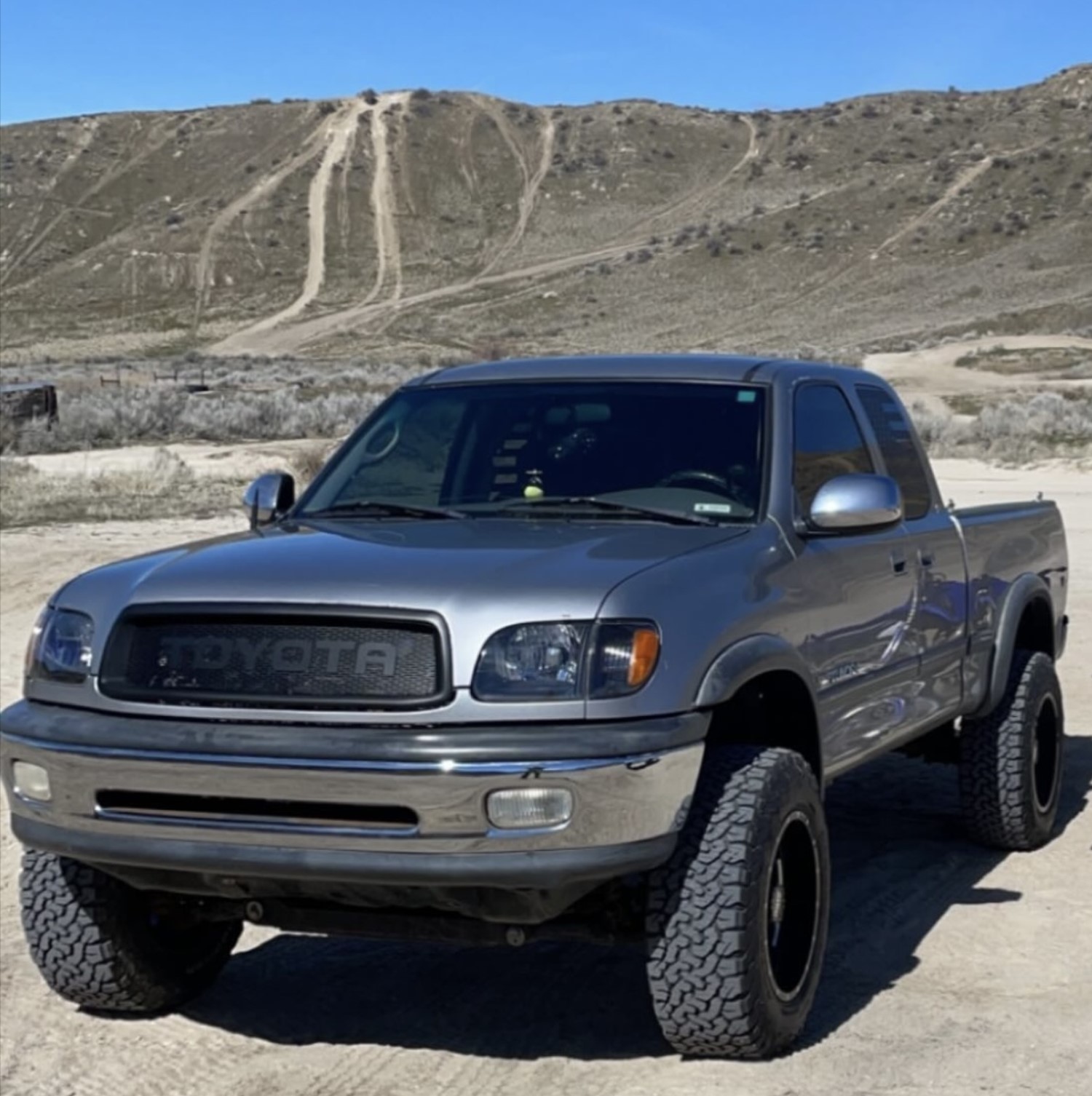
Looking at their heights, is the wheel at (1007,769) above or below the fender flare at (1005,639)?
below

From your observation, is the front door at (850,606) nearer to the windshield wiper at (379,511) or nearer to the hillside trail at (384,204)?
the windshield wiper at (379,511)

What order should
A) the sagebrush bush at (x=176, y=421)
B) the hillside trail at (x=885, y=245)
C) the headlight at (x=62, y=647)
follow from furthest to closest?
the hillside trail at (x=885, y=245), the sagebrush bush at (x=176, y=421), the headlight at (x=62, y=647)

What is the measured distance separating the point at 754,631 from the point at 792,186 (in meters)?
107

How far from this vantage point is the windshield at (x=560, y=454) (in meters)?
5.77

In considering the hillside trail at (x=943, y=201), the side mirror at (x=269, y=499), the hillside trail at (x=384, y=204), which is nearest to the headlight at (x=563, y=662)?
the side mirror at (x=269, y=499)

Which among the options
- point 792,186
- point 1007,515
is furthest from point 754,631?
point 792,186

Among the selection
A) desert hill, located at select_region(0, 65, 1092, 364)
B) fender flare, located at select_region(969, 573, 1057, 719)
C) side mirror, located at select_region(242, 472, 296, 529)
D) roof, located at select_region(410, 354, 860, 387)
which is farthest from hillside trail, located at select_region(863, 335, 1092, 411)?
side mirror, located at select_region(242, 472, 296, 529)

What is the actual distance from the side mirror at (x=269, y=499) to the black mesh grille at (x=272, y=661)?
1.43 meters

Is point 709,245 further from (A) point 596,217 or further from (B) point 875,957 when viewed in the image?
(B) point 875,957

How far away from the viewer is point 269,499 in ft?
20.7

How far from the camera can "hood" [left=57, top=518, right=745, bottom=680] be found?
4590 mm

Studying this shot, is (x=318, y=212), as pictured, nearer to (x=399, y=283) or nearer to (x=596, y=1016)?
(x=399, y=283)

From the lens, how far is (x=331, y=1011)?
18.5ft

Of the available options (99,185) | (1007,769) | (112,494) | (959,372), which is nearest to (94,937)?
(1007,769)
